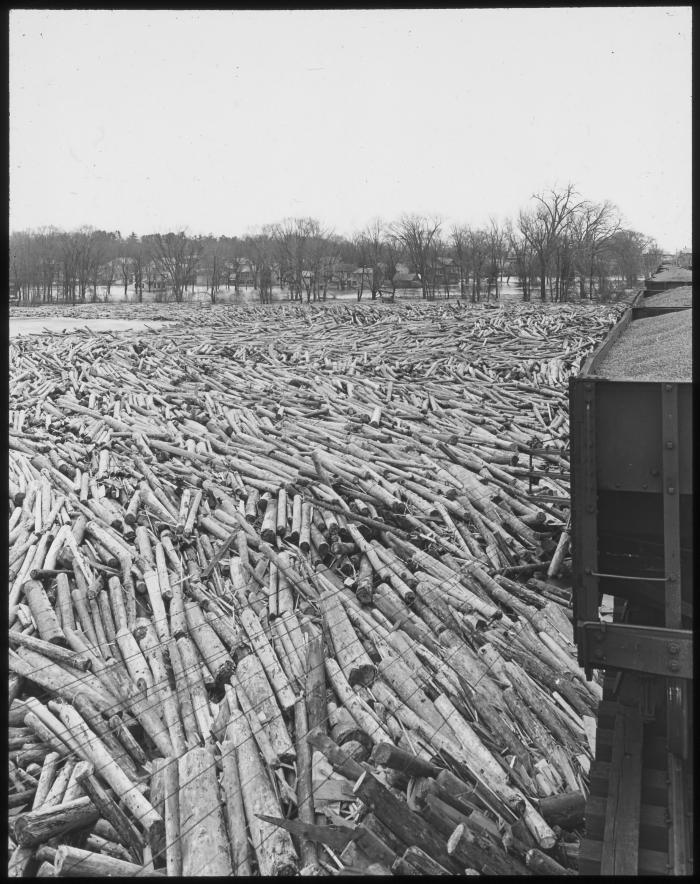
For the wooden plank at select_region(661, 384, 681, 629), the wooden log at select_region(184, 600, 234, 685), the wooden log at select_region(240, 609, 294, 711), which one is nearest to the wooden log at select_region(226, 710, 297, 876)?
the wooden log at select_region(240, 609, 294, 711)

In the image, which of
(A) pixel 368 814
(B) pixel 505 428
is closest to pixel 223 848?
(A) pixel 368 814

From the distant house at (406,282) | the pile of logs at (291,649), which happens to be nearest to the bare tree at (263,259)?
the distant house at (406,282)

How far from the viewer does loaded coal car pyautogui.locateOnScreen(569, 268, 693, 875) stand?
13.5 feet

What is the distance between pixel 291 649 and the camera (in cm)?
704

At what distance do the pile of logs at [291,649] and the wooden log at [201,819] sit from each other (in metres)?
0.01

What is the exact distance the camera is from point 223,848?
473 cm

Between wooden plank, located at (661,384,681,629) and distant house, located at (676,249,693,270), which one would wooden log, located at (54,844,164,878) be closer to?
wooden plank, located at (661,384,681,629)

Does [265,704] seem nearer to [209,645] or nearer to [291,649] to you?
[291,649]

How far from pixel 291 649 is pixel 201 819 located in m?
2.25

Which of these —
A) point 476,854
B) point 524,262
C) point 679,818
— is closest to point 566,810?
point 679,818

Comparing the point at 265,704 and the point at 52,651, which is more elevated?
the point at 52,651

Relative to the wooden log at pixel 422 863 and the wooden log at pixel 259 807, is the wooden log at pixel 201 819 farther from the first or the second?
the wooden log at pixel 422 863

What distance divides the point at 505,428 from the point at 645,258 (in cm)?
7598

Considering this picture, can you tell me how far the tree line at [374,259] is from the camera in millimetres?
61375
